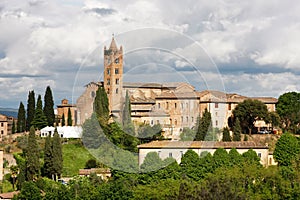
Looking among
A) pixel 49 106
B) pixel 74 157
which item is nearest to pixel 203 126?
pixel 74 157

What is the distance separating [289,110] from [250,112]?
11.3 feet

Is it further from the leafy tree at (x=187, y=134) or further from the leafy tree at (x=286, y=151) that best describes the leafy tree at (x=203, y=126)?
the leafy tree at (x=286, y=151)

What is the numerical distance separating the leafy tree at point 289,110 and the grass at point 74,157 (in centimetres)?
1304

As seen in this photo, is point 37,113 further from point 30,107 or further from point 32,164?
point 32,164

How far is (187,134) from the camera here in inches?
941

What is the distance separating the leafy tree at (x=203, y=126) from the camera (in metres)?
24.0

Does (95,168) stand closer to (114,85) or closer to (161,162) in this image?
(161,162)

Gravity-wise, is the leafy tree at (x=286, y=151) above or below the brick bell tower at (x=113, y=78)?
below

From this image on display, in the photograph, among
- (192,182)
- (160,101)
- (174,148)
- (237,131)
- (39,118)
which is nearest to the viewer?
(192,182)

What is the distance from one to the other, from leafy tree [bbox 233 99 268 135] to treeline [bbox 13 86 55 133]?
1057 cm

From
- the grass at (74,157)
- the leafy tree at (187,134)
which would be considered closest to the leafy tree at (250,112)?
the grass at (74,157)

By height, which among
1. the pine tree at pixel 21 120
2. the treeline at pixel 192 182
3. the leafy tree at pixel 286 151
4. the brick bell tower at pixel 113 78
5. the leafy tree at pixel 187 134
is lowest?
the treeline at pixel 192 182

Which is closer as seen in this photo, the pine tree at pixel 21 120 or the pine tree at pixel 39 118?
the pine tree at pixel 39 118

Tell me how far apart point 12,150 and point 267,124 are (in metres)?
15.1
